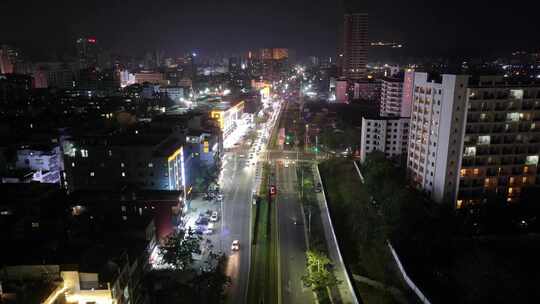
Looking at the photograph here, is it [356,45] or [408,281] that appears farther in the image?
[356,45]

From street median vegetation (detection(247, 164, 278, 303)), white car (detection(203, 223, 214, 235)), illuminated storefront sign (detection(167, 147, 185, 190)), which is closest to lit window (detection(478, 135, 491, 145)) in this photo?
street median vegetation (detection(247, 164, 278, 303))

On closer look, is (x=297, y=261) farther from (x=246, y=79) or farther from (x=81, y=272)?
(x=246, y=79)

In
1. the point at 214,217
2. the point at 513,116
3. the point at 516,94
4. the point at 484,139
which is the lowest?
the point at 214,217

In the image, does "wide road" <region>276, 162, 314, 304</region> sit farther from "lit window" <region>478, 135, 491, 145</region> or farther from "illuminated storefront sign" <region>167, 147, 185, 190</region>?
"lit window" <region>478, 135, 491, 145</region>

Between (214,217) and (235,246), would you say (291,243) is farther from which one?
(214,217)

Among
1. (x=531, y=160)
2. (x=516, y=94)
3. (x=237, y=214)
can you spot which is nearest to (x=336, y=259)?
(x=237, y=214)

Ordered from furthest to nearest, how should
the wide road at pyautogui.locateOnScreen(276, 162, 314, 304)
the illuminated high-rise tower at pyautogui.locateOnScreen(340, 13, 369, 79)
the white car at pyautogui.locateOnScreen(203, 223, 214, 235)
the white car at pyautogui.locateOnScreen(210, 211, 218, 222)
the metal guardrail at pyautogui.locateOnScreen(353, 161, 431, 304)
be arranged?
the illuminated high-rise tower at pyautogui.locateOnScreen(340, 13, 369, 79)
the white car at pyautogui.locateOnScreen(210, 211, 218, 222)
the white car at pyautogui.locateOnScreen(203, 223, 214, 235)
the wide road at pyautogui.locateOnScreen(276, 162, 314, 304)
the metal guardrail at pyautogui.locateOnScreen(353, 161, 431, 304)
